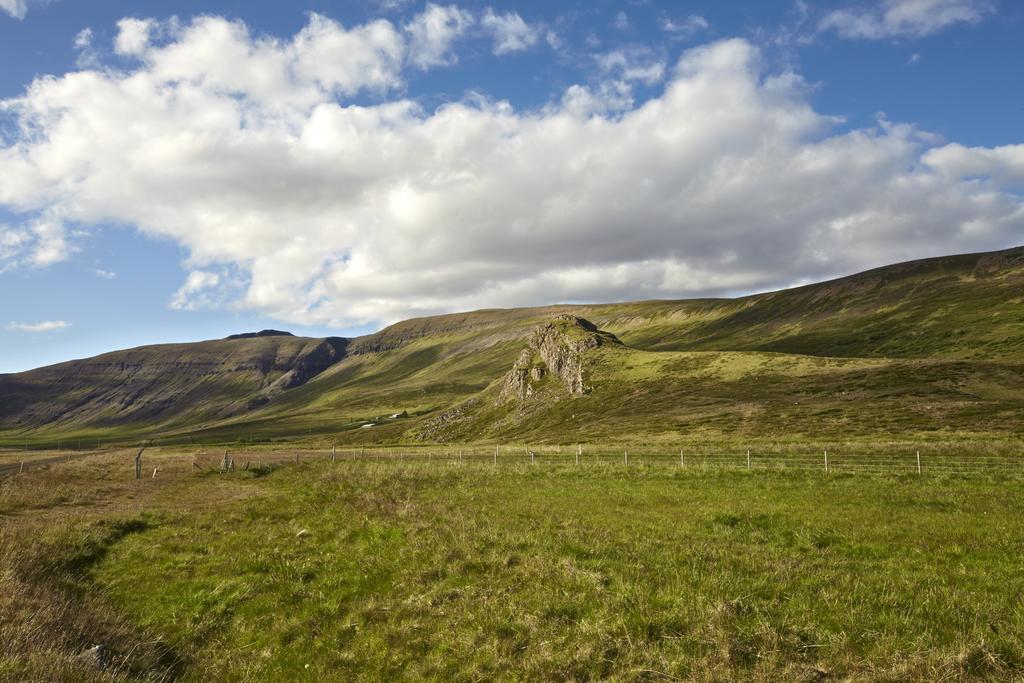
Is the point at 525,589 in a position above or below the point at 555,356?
below

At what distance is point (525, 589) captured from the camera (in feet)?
42.4

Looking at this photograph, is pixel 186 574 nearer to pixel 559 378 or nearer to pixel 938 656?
pixel 938 656

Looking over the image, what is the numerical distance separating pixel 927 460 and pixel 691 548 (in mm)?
35631

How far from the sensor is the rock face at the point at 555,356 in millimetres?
159762

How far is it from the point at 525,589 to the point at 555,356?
158m

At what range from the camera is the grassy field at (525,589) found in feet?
31.7

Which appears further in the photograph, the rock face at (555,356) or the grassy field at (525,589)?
the rock face at (555,356)

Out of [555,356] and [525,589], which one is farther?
[555,356]

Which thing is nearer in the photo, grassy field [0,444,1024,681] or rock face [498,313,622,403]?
grassy field [0,444,1024,681]

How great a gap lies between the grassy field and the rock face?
5063 inches

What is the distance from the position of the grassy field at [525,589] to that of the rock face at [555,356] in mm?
128595

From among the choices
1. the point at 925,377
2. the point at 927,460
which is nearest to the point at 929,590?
the point at 927,460

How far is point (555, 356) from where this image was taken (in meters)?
171

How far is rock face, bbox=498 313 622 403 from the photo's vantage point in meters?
160
